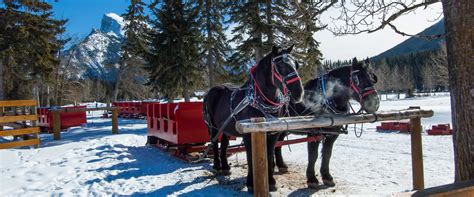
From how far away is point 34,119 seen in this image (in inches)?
398

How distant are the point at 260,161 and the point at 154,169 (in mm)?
4688

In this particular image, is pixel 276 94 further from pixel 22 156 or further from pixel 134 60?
pixel 134 60

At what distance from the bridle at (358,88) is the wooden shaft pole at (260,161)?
89.8 inches

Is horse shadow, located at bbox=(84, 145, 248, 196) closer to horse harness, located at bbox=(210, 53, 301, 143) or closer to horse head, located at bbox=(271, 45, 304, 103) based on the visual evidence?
horse harness, located at bbox=(210, 53, 301, 143)

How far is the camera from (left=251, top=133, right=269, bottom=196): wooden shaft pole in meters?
3.48

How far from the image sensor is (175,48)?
21.8m

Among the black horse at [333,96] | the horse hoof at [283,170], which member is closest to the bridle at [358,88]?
the black horse at [333,96]

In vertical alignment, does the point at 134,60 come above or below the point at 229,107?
above

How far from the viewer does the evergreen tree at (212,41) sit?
22.5 metres

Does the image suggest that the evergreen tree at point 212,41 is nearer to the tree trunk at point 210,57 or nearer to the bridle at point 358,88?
the tree trunk at point 210,57

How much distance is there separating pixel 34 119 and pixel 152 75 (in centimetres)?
1357

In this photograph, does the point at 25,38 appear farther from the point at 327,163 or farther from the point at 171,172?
the point at 327,163

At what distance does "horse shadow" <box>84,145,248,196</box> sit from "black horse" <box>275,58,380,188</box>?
1451 mm

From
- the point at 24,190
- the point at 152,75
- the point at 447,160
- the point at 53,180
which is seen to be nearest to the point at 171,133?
the point at 53,180
